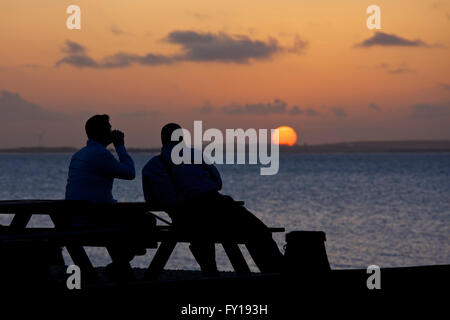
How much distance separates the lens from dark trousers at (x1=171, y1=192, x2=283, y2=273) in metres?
8.63

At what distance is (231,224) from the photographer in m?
8.70

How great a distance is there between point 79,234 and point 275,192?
68599 millimetres

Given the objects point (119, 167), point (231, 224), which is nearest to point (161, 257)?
point (231, 224)

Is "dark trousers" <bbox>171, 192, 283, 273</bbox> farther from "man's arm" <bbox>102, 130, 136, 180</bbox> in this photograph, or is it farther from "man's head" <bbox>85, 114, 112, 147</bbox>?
"man's head" <bbox>85, 114, 112, 147</bbox>

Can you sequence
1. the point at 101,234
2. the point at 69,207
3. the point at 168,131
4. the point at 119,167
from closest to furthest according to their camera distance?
the point at 101,234
the point at 69,207
the point at 168,131
the point at 119,167

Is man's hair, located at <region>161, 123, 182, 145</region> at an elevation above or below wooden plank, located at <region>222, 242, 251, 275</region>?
above

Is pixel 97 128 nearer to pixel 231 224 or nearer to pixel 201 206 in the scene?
pixel 201 206

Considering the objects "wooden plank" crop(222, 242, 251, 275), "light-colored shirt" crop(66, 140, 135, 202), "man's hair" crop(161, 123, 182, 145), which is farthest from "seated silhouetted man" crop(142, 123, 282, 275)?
"light-colored shirt" crop(66, 140, 135, 202)

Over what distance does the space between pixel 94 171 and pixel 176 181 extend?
2.92ft

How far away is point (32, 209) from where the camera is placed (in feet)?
28.2

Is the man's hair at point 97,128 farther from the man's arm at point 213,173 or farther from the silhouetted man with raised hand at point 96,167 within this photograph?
the man's arm at point 213,173

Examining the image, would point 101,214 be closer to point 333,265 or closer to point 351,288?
point 351,288

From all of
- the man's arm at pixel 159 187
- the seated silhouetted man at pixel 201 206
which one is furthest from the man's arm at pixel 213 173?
the man's arm at pixel 159 187

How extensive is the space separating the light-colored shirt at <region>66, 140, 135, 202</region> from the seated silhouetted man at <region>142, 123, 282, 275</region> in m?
0.34
